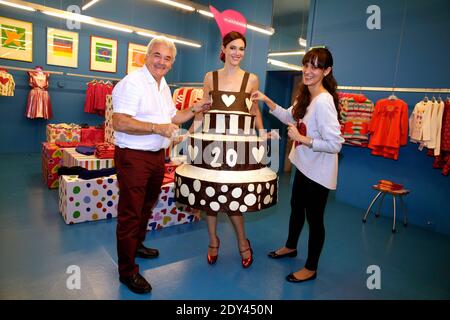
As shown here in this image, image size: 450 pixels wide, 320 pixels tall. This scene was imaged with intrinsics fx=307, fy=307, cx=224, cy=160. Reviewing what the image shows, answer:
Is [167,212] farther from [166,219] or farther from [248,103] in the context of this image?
[248,103]

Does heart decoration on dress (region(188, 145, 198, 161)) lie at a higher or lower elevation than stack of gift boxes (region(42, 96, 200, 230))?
higher

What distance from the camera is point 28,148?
7.31m

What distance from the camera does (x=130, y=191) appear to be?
6.97 ft

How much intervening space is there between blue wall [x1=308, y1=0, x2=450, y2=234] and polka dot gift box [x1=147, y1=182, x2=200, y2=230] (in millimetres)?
3017

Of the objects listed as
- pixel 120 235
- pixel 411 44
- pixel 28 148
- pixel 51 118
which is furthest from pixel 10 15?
pixel 411 44

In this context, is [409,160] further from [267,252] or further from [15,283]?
[15,283]

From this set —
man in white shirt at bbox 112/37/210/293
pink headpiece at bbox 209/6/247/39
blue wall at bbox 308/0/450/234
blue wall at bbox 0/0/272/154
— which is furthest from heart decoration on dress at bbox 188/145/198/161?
blue wall at bbox 0/0/272/154

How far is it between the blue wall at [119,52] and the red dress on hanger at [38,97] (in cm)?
32

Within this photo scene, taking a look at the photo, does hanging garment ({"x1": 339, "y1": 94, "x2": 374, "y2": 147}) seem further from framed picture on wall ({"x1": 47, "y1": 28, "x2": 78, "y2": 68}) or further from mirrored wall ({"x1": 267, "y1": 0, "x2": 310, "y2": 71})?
framed picture on wall ({"x1": 47, "y1": 28, "x2": 78, "y2": 68})

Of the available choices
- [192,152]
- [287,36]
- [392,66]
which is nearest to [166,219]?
[192,152]

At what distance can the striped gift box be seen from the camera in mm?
4047

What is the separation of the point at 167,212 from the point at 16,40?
5919 millimetres

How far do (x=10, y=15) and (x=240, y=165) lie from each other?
7.17m

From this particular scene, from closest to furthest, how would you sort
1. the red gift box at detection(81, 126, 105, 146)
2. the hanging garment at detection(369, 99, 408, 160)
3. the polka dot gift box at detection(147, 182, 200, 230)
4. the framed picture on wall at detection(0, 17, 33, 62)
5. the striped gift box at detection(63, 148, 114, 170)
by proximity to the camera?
the polka dot gift box at detection(147, 182, 200, 230) < the striped gift box at detection(63, 148, 114, 170) < the hanging garment at detection(369, 99, 408, 160) < the red gift box at detection(81, 126, 105, 146) < the framed picture on wall at detection(0, 17, 33, 62)
